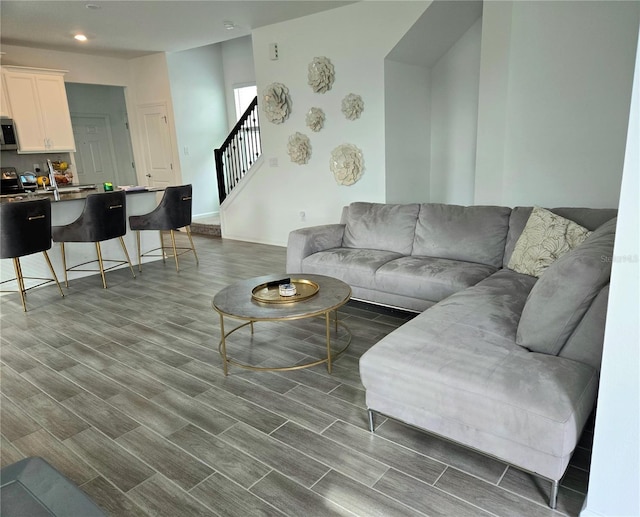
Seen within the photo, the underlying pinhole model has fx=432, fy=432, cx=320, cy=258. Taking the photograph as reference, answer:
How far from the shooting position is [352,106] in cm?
525

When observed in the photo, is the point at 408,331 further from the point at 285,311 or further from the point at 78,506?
the point at 78,506

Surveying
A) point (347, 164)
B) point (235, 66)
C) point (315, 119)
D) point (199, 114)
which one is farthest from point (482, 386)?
point (235, 66)

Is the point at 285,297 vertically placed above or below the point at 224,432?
above

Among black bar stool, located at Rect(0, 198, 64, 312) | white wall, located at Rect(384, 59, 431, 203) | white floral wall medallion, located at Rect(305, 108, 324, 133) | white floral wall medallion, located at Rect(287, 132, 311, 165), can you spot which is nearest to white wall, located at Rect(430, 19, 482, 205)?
white wall, located at Rect(384, 59, 431, 203)

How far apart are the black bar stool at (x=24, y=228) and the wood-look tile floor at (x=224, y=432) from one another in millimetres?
670

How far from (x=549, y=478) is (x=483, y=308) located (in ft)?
2.98

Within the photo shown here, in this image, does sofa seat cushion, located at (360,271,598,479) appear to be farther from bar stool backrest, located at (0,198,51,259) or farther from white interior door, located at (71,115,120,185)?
white interior door, located at (71,115,120,185)

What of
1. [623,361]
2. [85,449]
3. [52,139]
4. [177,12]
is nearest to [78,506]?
[85,449]

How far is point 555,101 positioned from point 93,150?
26.8ft

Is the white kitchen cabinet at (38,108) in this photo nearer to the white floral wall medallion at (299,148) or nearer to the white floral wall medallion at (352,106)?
the white floral wall medallion at (299,148)

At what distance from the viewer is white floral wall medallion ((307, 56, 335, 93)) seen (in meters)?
5.34

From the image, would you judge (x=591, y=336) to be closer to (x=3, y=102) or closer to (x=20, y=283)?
(x=20, y=283)

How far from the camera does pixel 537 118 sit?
402 cm

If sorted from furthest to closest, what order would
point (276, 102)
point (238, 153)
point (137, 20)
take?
point (238, 153) → point (276, 102) → point (137, 20)
